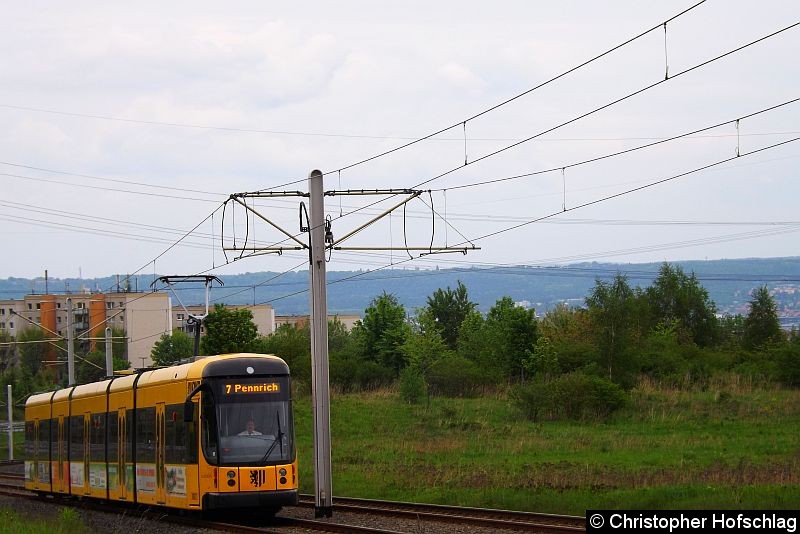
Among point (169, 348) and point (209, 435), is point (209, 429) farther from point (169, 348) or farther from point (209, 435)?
point (169, 348)

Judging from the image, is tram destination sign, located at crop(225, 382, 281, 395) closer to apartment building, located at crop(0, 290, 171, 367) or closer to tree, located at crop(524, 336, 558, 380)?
tree, located at crop(524, 336, 558, 380)

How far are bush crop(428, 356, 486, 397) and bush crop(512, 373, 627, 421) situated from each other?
14431mm

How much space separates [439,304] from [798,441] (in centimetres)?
9860

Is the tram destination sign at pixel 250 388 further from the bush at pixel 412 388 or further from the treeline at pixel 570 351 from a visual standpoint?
the bush at pixel 412 388

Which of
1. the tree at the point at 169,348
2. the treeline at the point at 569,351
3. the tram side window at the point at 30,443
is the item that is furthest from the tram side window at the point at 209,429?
the tree at the point at 169,348

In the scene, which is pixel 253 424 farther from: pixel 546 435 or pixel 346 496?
pixel 546 435

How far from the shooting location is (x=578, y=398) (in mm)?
47938

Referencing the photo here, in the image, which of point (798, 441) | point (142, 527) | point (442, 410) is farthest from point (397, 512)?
point (442, 410)

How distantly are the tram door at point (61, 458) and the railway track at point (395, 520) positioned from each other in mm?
6295

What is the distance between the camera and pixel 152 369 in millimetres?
26234

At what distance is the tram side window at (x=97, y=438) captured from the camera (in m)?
28.7

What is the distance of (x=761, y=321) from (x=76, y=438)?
7080 cm

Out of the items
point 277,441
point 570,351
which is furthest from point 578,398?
point 277,441

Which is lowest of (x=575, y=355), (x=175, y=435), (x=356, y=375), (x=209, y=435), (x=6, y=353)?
(x=6, y=353)
